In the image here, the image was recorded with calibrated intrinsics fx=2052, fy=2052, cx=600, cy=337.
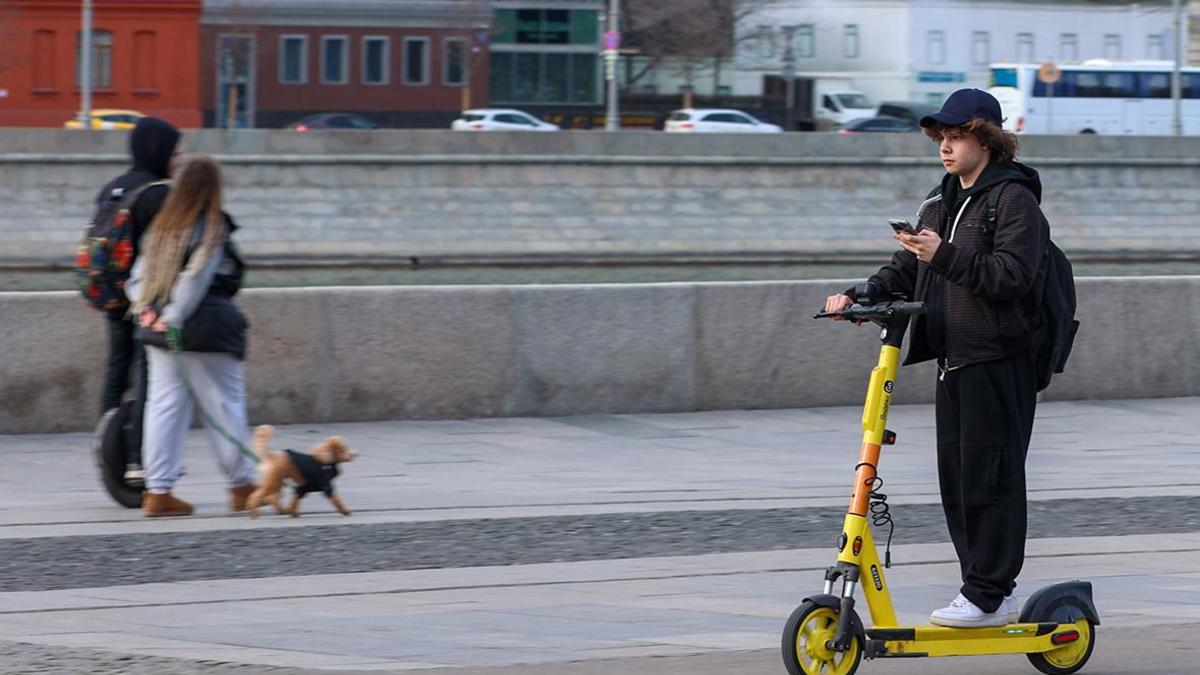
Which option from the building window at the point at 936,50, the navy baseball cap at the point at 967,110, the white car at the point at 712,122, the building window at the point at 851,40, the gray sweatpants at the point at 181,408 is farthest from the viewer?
the building window at the point at 851,40

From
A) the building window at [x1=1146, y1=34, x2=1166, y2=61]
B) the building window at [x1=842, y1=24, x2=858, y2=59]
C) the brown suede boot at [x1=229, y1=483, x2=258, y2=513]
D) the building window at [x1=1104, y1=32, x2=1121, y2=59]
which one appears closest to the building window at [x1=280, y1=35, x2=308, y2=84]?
the building window at [x1=842, y1=24, x2=858, y2=59]

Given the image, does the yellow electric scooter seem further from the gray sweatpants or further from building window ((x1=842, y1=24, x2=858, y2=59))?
building window ((x1=842, y1=24, x2=858, y2=59))

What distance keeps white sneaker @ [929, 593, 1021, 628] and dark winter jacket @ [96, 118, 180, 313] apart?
14.1 feet

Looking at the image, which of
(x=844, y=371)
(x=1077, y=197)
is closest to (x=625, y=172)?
(x=1077, y=197)

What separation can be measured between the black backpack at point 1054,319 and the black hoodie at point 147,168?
14.2 feet

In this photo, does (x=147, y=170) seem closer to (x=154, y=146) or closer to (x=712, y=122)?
A: (x=154, y=146)

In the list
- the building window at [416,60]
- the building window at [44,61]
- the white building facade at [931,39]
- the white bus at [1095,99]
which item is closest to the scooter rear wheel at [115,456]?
the white bus at [1095,99]

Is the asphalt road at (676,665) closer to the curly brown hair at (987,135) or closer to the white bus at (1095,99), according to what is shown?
the curly brown hair at (987,135)

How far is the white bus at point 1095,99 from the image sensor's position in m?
59.0

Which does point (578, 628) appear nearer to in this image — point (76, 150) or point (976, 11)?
point (76, 150)

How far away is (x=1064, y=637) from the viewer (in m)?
5.65

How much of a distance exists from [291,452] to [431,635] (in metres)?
2.37

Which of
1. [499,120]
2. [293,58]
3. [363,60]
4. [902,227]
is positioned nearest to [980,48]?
[363,60]

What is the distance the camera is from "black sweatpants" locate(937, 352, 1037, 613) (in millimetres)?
5570
